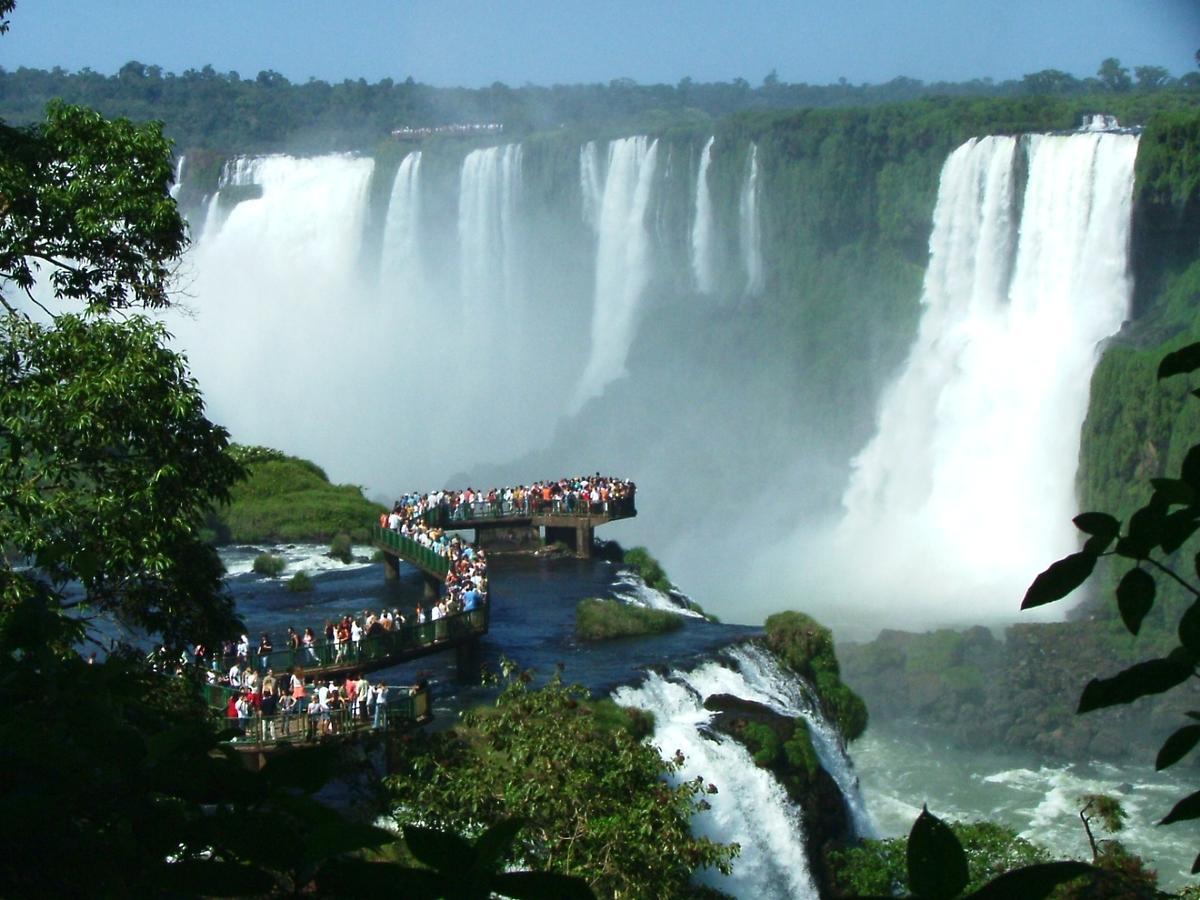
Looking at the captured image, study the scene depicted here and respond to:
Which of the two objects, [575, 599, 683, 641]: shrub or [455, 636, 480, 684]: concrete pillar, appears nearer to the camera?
[455, 636, 480, 684]: concrete pillar

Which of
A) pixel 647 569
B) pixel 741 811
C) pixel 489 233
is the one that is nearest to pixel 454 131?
pixel 489 233

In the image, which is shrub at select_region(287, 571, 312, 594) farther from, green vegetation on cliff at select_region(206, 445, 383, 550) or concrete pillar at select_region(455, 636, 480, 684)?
concrete pillar at select_region(455, 636, 480, 684)

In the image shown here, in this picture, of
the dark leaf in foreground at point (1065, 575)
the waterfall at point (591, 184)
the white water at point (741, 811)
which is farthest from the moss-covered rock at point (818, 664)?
the waterfall at point (591, 184)

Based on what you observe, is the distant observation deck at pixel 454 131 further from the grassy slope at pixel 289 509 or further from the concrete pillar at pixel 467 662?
the concrete pillar at pixel 467 662

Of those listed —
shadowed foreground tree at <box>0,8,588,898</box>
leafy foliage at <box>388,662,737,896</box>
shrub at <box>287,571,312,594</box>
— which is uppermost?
shadowed foreground tree at <box>0,8,588,898</box>

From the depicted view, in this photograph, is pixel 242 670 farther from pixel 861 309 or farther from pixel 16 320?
pixel 861 309

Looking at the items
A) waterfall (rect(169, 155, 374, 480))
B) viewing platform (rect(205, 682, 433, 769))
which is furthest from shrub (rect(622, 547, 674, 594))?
waterfall (rect(169, 155, 374, 480))

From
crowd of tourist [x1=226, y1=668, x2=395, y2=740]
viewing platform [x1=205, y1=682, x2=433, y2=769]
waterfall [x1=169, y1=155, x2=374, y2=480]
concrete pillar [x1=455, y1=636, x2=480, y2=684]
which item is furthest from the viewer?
waterfall [x1=169, y1=155, x2=374, y2=480]
